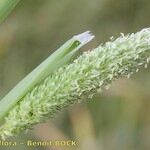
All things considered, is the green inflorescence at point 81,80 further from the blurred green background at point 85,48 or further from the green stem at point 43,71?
the blurred green background at point 85,48

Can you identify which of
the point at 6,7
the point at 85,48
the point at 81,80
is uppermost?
the point at 85,48

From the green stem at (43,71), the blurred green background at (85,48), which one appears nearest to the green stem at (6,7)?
the green stem at (43,71)

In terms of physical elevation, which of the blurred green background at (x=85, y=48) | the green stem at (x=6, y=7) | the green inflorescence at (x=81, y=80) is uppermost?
the blurred green background at (x=85, y=48)

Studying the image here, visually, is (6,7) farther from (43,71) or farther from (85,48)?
(85,48)

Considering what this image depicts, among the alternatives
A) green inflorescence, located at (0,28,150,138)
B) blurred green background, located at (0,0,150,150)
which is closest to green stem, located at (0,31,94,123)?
green inflorescence, located at (0,28,150,138)

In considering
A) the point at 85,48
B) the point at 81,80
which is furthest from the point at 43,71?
the point at 85,48

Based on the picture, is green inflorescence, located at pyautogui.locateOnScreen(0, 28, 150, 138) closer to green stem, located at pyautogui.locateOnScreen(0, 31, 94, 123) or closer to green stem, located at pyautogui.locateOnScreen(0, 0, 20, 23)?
green stem, located at pyautogui.locateOnScreen(0, 31, 94, 123)

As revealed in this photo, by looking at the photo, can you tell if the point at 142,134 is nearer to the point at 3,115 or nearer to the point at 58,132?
the point at 58,132

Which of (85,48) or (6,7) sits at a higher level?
(85,48)
